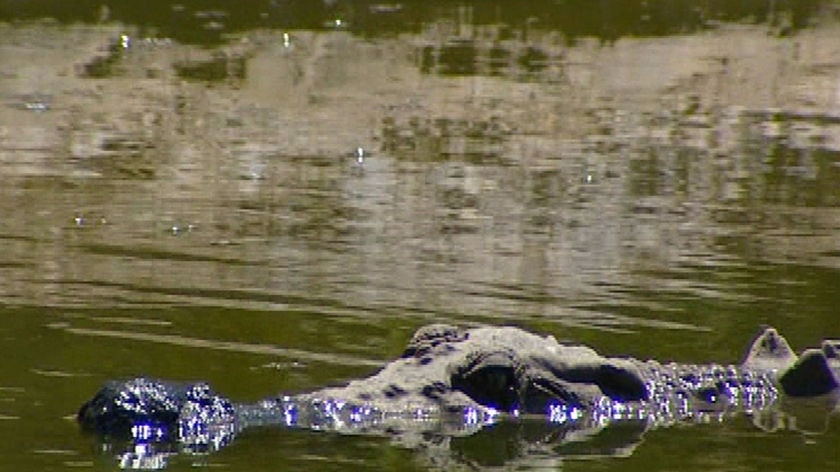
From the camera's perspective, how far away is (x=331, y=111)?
53.6 feet

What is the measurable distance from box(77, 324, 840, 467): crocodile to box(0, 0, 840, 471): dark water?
12cm

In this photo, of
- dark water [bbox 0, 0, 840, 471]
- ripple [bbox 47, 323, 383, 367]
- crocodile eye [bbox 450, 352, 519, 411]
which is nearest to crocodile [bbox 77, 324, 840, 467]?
crocodile eye [bbox 450, 352, 519, 411]

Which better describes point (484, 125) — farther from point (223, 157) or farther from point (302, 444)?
point (302, 444)

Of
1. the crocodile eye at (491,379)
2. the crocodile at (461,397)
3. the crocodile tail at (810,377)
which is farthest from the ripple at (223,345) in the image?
the crocodile tail at (810,377)

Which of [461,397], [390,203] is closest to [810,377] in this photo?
[461,397]

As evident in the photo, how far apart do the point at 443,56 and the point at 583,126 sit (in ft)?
11.9

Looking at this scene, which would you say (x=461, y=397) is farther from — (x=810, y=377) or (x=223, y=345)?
(x=810, y=377)

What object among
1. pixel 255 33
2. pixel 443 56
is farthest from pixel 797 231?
pixel 255 33

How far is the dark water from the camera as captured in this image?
8.12 m

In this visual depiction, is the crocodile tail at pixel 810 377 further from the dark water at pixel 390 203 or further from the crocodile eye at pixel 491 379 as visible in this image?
the crocodile eye at pixel 491 379

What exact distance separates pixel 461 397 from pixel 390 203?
16.3ft

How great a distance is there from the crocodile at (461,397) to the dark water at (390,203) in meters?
Answer: 0.12

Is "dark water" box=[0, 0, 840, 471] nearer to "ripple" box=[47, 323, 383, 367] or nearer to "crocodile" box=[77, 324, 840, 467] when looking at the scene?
"ripple" box=[47, 323, 383, 367]

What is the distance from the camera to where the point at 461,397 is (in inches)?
301
